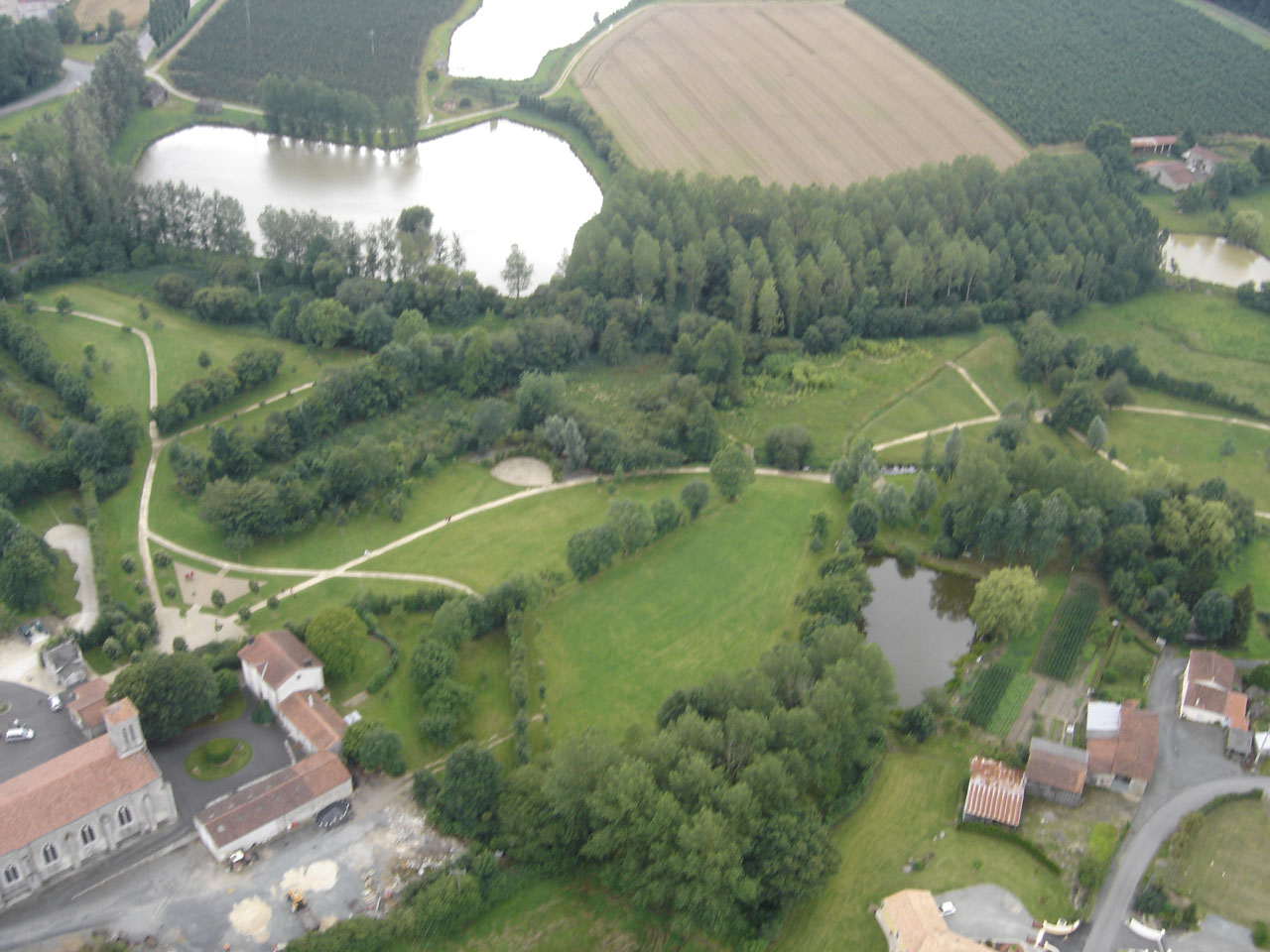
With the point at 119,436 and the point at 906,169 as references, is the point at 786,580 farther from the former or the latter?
the point at 906,169

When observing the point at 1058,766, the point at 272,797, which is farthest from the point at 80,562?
the point at 1058,766

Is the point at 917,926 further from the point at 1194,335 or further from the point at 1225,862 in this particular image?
the point at 1194,335

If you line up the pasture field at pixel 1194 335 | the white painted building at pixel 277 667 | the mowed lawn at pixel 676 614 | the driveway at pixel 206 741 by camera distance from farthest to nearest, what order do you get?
the pasture field at pixel 1194 335, the mowed lawn at pixel 676 614, the white painted building at pixel 277 667, the driveway at pixel 206 741

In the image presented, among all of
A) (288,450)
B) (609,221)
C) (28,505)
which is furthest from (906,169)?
(28,505)

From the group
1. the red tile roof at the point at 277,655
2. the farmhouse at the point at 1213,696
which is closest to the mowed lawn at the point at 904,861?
the farmhouse at the point at 1213,696

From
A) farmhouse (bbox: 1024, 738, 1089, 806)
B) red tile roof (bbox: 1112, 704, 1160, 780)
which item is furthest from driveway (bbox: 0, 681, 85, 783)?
red tile roof (bbox: 1112, 704, 1160, 780)

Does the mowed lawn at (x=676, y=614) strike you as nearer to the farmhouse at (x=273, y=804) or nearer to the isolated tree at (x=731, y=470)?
the isolated tree at (x=731, y=470)
